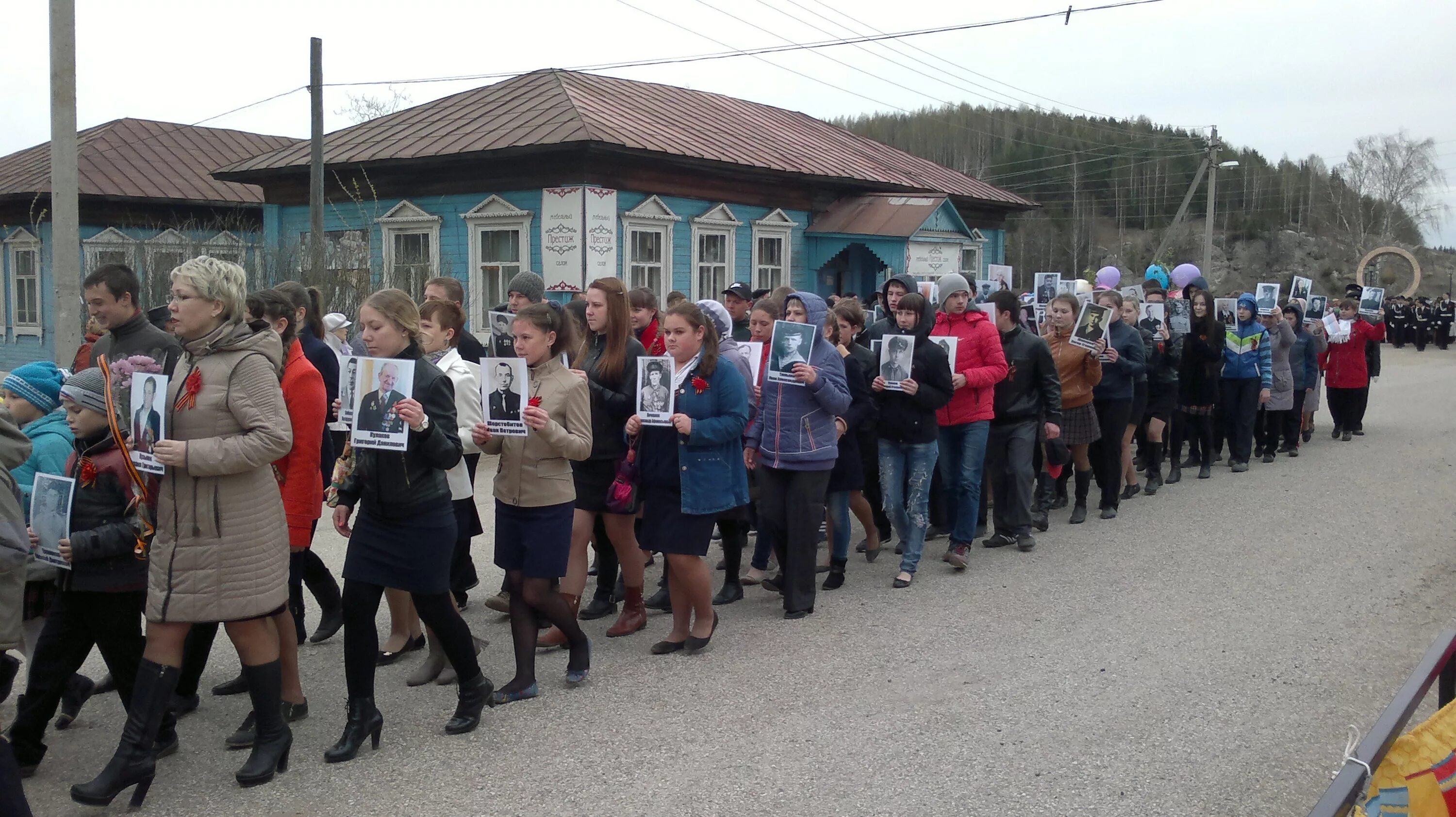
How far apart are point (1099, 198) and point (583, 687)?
78438 mm

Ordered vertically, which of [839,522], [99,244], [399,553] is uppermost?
[99,244]

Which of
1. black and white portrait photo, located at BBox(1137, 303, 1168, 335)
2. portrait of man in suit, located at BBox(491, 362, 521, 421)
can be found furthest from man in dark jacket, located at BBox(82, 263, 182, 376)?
black and white portrait photo, located at BBox(1137, 303, 1168, 335)

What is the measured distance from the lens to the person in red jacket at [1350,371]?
566 inches

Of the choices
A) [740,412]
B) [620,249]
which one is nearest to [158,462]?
[740,412]

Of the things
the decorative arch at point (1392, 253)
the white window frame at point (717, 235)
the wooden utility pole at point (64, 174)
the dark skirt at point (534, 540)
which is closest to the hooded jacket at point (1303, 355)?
the white window frame at point (717, 235)

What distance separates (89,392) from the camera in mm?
4309

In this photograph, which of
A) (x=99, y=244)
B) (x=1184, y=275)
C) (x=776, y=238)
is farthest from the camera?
(x=99, y=244)

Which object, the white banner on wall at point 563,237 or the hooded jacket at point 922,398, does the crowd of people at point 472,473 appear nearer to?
the hooded jacket at point 922,398

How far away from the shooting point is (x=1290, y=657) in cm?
570

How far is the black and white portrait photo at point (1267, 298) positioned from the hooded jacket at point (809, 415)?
26.1ft

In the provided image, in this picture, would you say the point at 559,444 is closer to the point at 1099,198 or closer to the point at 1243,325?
the point at 1243,325

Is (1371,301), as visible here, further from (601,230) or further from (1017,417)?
(601,230)

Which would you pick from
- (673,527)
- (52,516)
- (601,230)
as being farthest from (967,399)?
(601,230)

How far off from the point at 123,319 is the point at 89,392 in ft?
2.78
